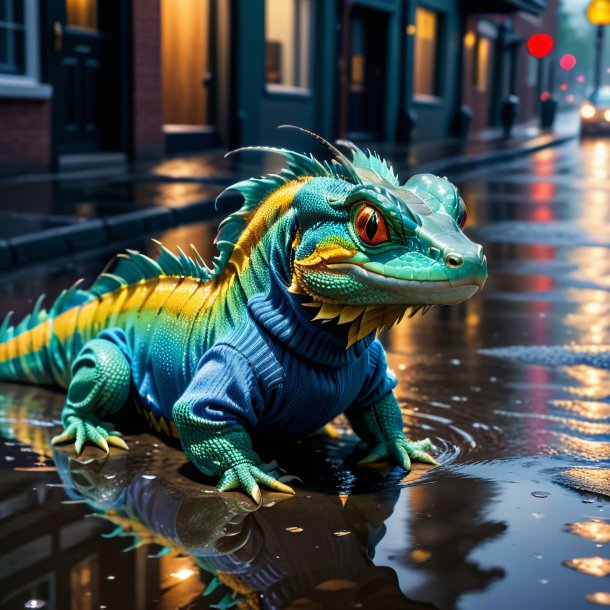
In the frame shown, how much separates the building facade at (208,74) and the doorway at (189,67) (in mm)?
21

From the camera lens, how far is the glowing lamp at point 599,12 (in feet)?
137

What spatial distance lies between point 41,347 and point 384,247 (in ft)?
6.42

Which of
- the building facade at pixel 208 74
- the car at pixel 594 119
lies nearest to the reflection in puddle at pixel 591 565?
the building facade at pixel 208 74

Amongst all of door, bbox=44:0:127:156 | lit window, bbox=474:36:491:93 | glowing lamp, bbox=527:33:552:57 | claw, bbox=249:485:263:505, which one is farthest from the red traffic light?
claw, bbox=249:485:263:505

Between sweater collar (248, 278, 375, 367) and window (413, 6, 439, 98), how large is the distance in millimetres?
28033

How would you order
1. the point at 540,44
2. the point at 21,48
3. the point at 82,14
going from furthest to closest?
the point at 540,44, the point at 82,14, the point at 21,48

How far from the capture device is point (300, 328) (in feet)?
11.5

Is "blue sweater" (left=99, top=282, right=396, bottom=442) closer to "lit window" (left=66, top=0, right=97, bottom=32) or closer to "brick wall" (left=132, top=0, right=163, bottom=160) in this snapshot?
"lit window" (left=66, top=0, right=97, bottom=32)

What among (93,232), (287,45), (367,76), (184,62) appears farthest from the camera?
(367,76)

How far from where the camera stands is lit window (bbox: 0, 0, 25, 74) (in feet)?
45.7

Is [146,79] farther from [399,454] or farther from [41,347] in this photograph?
[399,454]

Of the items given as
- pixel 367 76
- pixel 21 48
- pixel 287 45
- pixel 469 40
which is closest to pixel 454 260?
pixel 21 48

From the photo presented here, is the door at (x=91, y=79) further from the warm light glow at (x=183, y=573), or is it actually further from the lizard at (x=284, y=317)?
the warm light glow at (x=183, y=573)

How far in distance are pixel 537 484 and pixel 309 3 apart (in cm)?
2063
